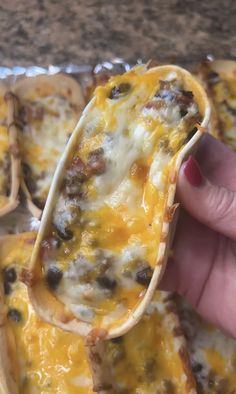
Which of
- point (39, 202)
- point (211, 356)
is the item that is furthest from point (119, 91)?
point (211, 356)

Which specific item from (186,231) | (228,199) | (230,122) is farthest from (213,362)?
(230,122)

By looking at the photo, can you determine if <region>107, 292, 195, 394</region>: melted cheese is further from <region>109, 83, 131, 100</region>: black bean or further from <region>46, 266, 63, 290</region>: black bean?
<region>109, 83, 131, 100</region>: black bean

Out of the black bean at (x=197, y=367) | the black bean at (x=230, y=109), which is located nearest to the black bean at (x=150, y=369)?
the black bean at (x=197, y=367)

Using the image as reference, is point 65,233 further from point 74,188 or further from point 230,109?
point 230,109

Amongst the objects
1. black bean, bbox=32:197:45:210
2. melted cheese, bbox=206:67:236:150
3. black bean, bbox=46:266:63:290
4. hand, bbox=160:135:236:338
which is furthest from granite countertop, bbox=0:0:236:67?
black bean, bbox=46:266:63:290

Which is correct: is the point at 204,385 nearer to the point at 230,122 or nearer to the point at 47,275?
the point at 47,275

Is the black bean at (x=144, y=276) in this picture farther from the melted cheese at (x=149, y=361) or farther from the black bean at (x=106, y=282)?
the melted cheese at (x=149, y=361)

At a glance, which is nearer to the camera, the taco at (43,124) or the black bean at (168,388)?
the black bean at (168,388)
